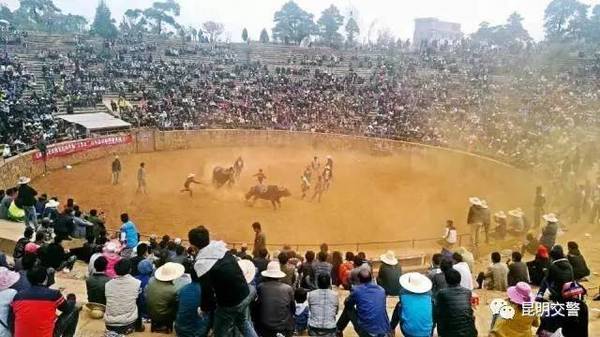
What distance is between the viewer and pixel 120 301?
7.55 metres

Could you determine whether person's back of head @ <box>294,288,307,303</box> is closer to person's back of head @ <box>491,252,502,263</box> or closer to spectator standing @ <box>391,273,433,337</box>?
spectator standing @ <box>391,273,433,337</box>

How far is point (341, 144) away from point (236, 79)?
1563 cm

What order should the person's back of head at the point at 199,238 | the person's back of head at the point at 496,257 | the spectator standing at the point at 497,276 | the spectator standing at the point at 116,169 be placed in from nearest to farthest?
1. the person's back of head at the point at 199,238
2. the person's back of head at the point at 496,257
3. the spectator standing at the point at 497,276
4. the spectator standing at the point at 116,169

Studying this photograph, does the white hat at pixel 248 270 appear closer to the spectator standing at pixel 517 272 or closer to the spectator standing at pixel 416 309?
the spectator standing at pixel 416 309

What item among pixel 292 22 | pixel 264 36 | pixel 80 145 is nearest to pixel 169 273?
pixel 80 145

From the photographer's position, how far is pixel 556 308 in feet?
22.9

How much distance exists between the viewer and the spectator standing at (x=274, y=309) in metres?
7.43

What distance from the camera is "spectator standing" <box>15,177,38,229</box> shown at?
50.4 feet

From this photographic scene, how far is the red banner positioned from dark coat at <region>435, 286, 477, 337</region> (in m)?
25.1

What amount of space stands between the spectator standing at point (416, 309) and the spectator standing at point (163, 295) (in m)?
3.30

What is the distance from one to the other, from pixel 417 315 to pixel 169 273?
3609 mm

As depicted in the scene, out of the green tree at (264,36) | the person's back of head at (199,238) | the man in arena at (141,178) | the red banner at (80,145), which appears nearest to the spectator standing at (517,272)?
the person's back of head at (199,238)

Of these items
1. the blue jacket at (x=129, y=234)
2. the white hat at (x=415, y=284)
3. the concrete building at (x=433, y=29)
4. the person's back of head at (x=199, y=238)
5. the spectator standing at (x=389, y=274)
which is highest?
the concrete building at (x=433, y=29)

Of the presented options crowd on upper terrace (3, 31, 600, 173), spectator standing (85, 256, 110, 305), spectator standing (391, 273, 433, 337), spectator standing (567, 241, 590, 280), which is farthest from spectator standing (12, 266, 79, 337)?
crowd on upper terrace (3, 31, 600, 173)
